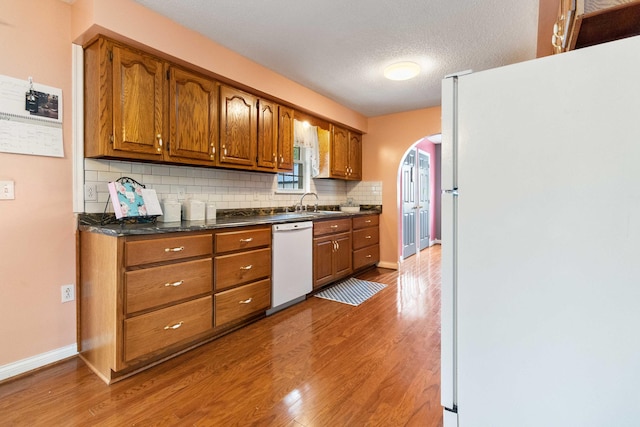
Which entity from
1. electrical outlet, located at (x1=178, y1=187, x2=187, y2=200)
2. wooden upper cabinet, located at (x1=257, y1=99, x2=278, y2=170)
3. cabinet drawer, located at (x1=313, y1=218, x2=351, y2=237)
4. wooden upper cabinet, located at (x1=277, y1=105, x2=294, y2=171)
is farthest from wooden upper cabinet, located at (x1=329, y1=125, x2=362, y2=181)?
electrical outlet, located at (x1=178, y1=187, x2=187, y2=200)

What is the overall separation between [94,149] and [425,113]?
13.0ft

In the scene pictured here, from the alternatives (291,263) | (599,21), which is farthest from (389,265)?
(599,21)

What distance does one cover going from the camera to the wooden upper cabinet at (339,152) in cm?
422

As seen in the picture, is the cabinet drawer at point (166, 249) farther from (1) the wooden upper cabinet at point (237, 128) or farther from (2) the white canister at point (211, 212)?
(1) the wooden upper cabinet at point (237, 128)

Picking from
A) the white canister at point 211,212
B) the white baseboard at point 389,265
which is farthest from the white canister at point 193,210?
the white baseboard at point 389,265

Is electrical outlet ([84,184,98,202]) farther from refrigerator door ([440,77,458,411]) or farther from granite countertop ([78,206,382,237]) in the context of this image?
refrigerator door ([440,77,458,411])

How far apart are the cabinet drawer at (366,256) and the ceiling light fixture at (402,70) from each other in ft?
7.34

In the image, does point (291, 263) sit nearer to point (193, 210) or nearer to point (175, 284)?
point (193, 210)

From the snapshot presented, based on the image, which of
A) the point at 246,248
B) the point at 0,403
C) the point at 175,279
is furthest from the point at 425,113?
the point at 0,403

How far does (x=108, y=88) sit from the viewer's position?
1967mm

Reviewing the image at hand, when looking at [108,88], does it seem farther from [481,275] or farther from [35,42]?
[481,275]

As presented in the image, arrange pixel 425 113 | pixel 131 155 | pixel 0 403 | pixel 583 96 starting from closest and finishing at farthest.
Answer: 1. pixel 583 96
2. pixel 0 403
3. pixel 131 155
4. pixel 425 113

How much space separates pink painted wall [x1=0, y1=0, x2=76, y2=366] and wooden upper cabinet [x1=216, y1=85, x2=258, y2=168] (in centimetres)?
105

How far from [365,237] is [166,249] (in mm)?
2929
